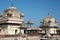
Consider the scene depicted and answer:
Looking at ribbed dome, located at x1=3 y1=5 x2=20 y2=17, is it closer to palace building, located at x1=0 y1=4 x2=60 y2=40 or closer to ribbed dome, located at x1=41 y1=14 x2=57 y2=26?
palace building, located at x1=0 y1=4 x2=60 y2=40

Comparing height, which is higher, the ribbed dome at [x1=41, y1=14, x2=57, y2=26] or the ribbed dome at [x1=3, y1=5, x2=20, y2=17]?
the ribbed dome at [x1=3, y1=5, x2=20, y2=17]

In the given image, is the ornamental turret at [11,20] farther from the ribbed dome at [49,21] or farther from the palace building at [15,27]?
the ribbed dome at [49,21]

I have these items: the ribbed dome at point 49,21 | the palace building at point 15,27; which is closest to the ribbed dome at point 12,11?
the palace building at point 15,27

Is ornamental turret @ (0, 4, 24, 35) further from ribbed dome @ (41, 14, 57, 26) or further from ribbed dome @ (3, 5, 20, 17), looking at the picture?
ribbed dome @ (41, 14, 57, 26)

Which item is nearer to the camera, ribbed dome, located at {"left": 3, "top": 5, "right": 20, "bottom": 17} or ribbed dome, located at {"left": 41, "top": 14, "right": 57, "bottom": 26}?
ribbed dome, located at {"left": 3, "top": 5, "right": 20, "bottom": 17}

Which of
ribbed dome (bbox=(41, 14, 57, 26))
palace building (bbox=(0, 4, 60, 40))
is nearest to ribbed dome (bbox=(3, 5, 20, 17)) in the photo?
palace building (bbox=(0, 4, 60, 40))

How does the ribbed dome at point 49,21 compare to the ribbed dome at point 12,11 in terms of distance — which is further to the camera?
the ribbed dome at point 49,21

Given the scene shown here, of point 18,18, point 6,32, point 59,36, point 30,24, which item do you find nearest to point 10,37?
point 6,32

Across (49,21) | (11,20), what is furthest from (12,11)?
(49,21)

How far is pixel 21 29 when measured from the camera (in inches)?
1864

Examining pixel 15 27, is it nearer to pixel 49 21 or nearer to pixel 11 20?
pixel 11 20

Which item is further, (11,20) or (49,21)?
(49,21)

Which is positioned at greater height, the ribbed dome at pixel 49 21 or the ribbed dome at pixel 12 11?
the ribbed dome at pixel 12 11

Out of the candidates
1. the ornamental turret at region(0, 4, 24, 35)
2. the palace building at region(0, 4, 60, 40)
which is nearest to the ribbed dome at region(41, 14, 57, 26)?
the palace building at region(0, 4, 60, 40)
